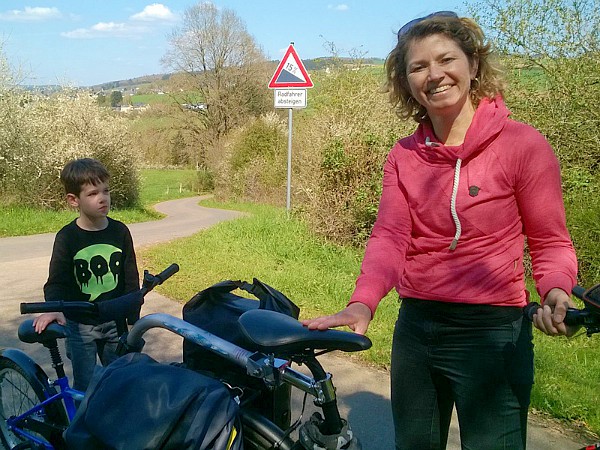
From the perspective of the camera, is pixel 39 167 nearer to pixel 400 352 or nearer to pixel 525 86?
pixel 525 86

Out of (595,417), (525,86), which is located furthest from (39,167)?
(595,417)

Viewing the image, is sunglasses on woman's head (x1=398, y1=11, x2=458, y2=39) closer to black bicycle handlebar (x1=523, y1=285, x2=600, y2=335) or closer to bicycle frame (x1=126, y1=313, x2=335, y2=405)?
black bicycle handlebar (x1=523, y1=285, x2=600, y2=335)

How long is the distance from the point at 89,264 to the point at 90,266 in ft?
0.04

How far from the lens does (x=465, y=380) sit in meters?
1.91

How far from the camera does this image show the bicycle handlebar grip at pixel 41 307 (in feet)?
7.91

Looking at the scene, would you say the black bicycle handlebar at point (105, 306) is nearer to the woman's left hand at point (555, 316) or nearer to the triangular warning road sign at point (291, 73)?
the woman's left hand at point (555, 316)

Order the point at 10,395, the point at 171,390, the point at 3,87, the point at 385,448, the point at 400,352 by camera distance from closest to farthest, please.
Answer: the point at 171,390
the point at 400,352
the point at 10,395
the point at 385,448
the point at 3,87

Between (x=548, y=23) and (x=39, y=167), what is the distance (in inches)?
534

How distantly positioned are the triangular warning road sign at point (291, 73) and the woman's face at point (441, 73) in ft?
27.5

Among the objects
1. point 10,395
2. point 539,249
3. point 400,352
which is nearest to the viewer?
point 539,249

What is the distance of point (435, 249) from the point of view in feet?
6.41

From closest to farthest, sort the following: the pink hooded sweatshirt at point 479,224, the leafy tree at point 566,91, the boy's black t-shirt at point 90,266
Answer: the pink hooded sweatshirt at point 479,224 < the boy's black t-shirt at point 90,266 < the leafy tree at point 566,91

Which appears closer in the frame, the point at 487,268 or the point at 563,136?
the point at 487,268

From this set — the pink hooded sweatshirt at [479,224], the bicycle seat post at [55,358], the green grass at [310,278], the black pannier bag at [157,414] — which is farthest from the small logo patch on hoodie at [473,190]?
the green grass at [310,278]
